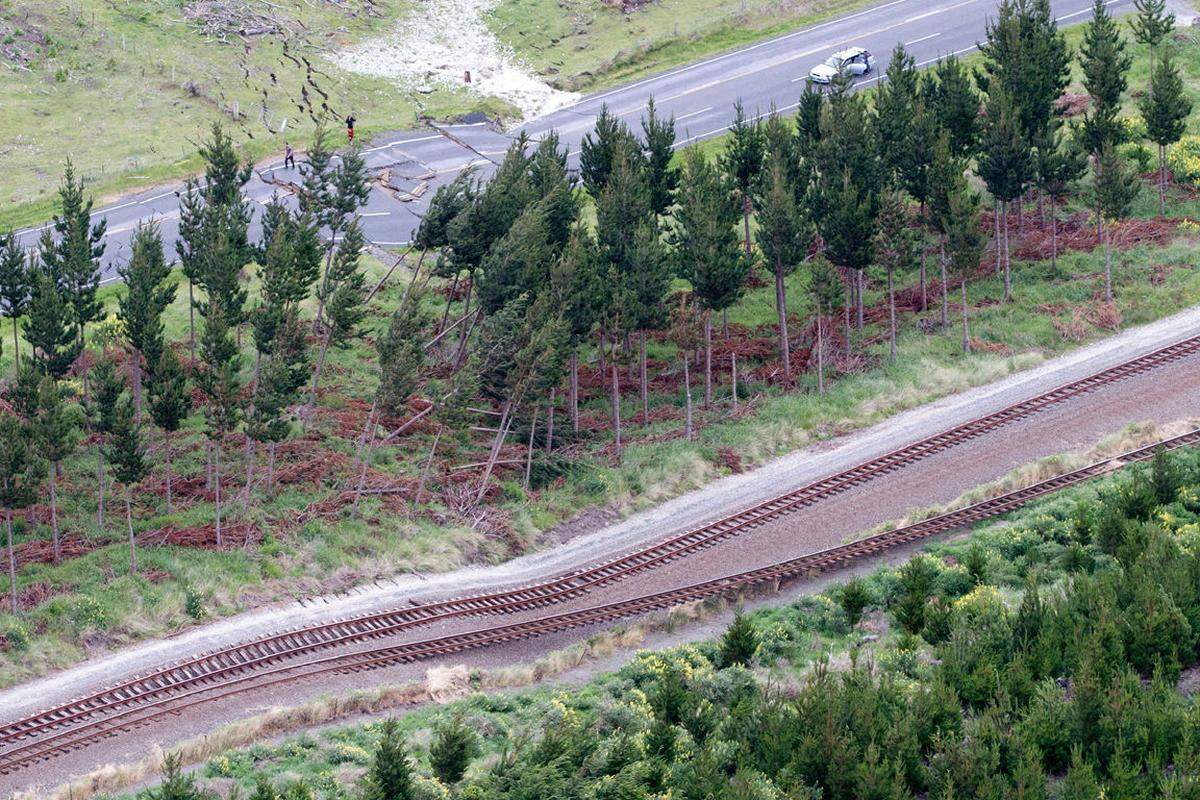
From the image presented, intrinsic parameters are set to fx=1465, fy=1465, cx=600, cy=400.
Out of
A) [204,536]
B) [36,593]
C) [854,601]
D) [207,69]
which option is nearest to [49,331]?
[204,536]

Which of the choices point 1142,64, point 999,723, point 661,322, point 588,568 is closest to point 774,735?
point 999,723

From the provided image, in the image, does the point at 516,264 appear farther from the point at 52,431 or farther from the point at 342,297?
the point at 52,431

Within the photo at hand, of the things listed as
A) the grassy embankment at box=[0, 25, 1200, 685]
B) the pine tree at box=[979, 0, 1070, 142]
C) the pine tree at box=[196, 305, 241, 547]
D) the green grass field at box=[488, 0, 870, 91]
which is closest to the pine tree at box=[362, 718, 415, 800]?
the grassy embankment at box=[0, 25, 1200, 685]

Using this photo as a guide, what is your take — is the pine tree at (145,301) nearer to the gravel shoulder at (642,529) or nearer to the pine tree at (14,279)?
the pine tree at (14,279)

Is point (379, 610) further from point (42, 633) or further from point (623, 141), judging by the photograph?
point (623, 141)

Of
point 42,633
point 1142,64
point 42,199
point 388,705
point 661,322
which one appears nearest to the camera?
point 388,705

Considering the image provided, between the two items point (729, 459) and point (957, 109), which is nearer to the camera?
point (729, 459)
